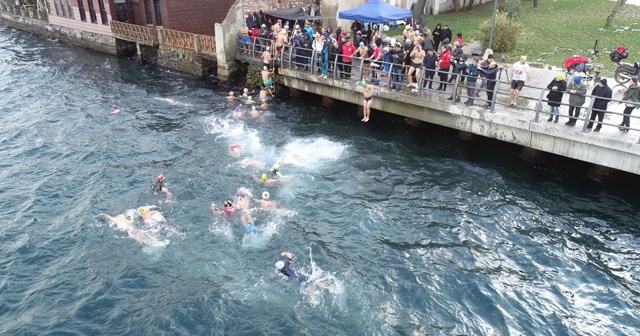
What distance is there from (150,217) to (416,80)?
1197cm

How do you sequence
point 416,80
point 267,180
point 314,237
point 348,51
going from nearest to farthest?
point 314,237 < point 267,180 < point 416,80 < point 348,51

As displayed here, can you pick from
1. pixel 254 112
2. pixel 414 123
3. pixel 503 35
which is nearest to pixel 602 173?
pixel 414 123

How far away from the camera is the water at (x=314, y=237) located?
11.2 meters

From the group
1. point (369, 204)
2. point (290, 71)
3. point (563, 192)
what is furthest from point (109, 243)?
point (563, 192)

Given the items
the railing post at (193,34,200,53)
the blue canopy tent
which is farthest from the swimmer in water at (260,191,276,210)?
the railing post at (193,34,200,53)

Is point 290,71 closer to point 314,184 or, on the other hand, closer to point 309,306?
point 314,184

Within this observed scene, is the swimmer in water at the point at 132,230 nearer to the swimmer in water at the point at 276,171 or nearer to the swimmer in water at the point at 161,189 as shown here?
the swimmer in water at the point at 161,189

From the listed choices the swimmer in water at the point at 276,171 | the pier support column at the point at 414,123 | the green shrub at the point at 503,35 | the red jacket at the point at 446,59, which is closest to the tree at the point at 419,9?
the green shrub at the point at 503,35

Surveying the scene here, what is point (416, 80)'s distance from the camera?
1967 centimetres

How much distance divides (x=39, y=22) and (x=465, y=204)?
148 ft

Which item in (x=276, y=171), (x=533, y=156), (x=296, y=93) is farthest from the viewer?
(x=296, y=93)

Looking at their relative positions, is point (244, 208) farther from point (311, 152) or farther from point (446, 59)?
point (446, 59)

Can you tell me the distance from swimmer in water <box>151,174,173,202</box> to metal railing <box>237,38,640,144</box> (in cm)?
940

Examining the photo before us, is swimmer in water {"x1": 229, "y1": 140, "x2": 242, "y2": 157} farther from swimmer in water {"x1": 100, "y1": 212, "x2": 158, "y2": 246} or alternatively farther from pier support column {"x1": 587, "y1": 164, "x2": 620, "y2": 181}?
pier support column {"x1": 587, "y1": 164, "x2": 620, "y2": 181}
